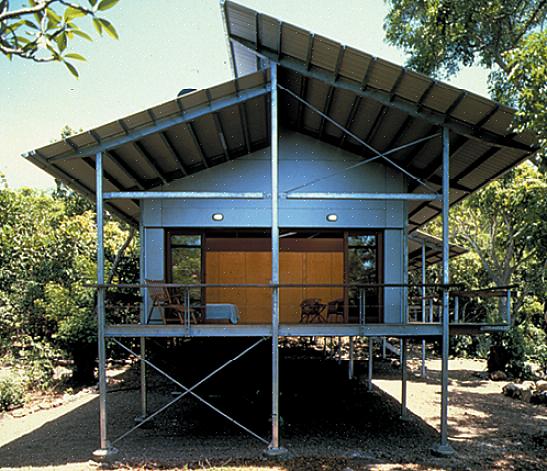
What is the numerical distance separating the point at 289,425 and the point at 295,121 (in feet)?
18.7

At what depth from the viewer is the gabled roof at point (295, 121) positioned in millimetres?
7926

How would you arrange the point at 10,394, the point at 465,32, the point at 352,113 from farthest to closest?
the point at 10,394 → the point at 465,32 → the point at 352,113

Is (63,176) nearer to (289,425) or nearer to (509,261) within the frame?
(289,425)

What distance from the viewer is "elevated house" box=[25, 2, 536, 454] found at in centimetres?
816

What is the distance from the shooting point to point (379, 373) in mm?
16750

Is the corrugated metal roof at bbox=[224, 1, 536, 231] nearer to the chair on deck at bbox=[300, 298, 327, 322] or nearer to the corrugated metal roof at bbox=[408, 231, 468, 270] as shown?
the chair on deck at bbox=[300, 298, 327, 322]

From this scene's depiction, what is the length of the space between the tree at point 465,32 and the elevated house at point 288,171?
188 cm

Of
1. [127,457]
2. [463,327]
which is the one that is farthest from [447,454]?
[127,457]

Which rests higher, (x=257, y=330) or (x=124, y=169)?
(x=124, y=169)

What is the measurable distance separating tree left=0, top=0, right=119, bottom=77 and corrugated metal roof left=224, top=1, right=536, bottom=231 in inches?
226

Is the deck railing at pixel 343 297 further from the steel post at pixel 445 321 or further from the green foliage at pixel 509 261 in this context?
the green foliage at pixel 509 261

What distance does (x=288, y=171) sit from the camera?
34.9 ft

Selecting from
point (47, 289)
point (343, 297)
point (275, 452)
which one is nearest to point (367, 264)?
point (343, 297)

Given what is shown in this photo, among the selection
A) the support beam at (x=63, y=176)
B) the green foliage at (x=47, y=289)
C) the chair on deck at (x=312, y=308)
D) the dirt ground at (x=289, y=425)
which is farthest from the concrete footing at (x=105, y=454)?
the green foliage at (x=47, y=289)
